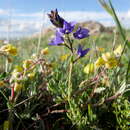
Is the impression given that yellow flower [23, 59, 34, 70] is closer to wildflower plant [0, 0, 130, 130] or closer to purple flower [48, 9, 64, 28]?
wildflower plant [0, 0, 130, 130]

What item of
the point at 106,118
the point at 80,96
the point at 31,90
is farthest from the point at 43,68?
the point at 106,118

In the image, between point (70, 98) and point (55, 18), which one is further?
point (70, 98)

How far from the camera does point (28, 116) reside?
1225 millimetres

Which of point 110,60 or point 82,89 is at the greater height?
point 110,60

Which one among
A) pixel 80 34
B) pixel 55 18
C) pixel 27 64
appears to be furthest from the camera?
pixel 27 64

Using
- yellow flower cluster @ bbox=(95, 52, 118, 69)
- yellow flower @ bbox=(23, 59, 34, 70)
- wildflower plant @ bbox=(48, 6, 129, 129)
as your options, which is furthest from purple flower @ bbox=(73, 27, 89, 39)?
yellow flower @ bbox=(23, 59, 34, 70)

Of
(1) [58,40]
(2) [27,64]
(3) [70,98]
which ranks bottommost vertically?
(3) [70,98]

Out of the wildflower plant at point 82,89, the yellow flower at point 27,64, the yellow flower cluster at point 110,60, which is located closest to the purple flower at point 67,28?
the wildflower plant at point 82,89

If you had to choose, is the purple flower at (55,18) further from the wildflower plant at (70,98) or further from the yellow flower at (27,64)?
the yellow flower at (27,64)

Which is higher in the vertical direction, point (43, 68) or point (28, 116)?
point (43, 68)

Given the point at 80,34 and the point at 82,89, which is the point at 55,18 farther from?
the point at 82,89

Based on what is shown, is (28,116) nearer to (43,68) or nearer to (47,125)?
(47,125)

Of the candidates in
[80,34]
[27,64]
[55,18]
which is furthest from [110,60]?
[27,64]

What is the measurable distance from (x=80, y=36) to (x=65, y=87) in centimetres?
26
